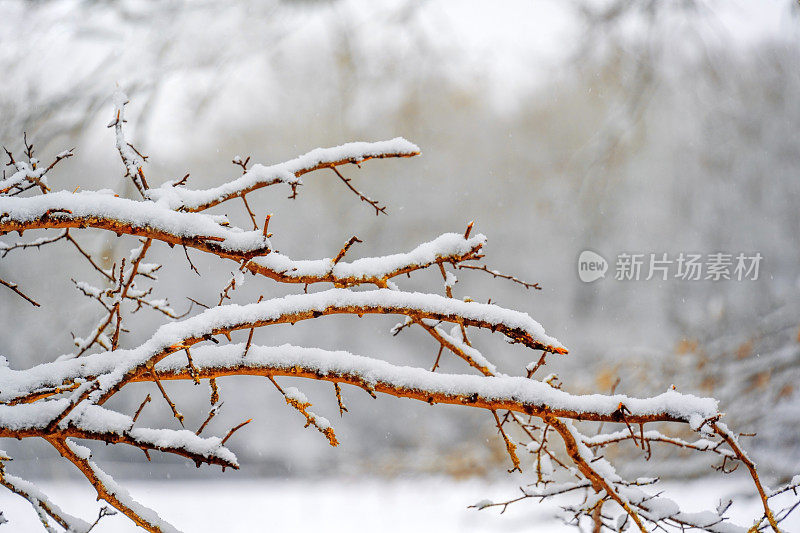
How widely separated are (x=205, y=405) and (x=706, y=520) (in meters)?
1.65

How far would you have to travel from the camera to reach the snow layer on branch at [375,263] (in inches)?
20.4

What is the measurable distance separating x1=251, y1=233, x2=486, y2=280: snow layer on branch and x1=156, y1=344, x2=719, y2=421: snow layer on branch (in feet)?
0.35

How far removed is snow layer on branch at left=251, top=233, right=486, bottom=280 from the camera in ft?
1.70

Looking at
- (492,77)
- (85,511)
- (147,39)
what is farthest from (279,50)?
(85,511)

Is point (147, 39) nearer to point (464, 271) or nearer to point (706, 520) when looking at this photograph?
point (464, 271)

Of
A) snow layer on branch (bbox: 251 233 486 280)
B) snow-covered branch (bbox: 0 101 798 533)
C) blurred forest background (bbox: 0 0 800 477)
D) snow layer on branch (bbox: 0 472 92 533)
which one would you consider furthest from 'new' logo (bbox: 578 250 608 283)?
snow layer on branch (bbox: 0 472 92 533)

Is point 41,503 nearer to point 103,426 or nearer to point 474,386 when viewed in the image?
point 103,426

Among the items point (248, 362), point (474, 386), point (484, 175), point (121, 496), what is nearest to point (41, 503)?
point (121, 496)

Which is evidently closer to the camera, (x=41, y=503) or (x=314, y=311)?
(x=314, y=311)

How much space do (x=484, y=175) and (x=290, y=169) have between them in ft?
4.63

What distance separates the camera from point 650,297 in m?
2.05

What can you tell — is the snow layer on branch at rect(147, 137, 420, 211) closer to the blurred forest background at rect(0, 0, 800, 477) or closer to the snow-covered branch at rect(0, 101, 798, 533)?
the snow-covered branch at rect(0, 101, 798, 533)

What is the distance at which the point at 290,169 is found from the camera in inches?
27.8

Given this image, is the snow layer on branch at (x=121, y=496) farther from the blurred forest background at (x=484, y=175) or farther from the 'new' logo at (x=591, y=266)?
the 'new' logo at (x=591, y=266)
